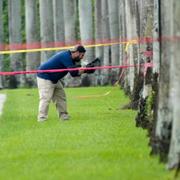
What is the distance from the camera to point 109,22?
153 feet

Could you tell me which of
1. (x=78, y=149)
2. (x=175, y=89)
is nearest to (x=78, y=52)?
(x=78, y=149)

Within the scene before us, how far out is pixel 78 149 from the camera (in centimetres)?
1379

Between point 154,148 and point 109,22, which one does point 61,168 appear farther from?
point 109,22

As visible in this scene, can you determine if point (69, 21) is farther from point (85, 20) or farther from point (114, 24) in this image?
point (114, 24)

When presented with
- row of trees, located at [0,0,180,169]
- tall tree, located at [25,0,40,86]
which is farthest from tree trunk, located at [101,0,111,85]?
tall tree, located at [25,0,40,86]

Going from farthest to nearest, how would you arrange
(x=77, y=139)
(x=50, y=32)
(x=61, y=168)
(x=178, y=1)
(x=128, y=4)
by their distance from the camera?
1. (x=50, y=32)
2. (x=128, y=4)
3. (x=77, y=139)
4. (x=61, y=168)
5. (x=178, y=1)

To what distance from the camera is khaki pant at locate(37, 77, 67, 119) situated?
1988 centimetres

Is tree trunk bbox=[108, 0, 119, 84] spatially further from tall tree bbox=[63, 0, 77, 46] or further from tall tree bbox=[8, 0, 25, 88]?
tall tree bbox=[8, 0, 25, 88]

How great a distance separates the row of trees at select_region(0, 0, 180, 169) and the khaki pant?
177cm

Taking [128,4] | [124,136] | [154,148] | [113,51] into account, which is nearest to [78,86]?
[113,51]

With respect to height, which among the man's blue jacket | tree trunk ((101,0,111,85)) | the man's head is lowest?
tree trunk ((101,0,111,85))

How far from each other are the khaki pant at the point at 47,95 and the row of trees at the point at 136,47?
177cm

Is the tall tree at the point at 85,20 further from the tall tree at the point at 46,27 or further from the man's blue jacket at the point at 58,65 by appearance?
the man's blue jacket at the point at 58,65

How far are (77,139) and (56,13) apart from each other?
3475 cm
